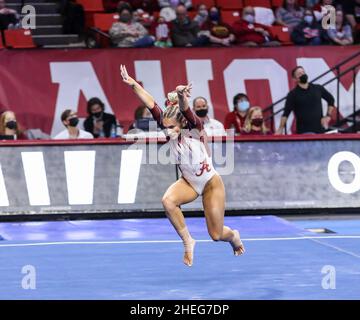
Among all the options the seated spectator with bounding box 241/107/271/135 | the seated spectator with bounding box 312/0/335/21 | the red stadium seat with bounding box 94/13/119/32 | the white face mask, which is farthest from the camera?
the seated spectator with bounding box 312/0/335/21

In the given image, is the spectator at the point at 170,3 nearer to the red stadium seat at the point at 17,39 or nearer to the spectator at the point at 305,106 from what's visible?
the red stadium seat at the point at 17,39

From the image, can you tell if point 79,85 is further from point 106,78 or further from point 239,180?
point 239,180

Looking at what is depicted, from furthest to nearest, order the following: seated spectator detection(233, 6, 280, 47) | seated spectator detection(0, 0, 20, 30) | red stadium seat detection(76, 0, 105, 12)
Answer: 1. red stadium seat detection(76, 0, 105, 12)
2. seated spectator detection(233, 6, 280, 47)
3. seated spectator detection(0, 0, 20, 30)

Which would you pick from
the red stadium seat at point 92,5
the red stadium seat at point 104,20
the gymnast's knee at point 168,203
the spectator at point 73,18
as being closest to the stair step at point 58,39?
the spectator at point 73,18

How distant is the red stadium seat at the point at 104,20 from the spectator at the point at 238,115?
4482 mm

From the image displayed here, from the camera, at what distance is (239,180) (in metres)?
16.4

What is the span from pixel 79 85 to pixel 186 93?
10.3 meters

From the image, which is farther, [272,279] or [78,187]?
[78,187]

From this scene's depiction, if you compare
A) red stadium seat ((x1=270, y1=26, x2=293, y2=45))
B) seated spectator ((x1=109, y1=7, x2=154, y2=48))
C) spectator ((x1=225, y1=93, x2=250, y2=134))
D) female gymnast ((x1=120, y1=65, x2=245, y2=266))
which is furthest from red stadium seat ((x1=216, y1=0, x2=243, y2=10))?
female gymnast ((x1=120, y1=65, x2=245, y2=266))

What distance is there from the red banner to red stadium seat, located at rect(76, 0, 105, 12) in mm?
1777

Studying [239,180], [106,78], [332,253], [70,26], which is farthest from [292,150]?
[70,26]

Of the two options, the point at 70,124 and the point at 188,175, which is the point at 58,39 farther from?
the point at 188,175

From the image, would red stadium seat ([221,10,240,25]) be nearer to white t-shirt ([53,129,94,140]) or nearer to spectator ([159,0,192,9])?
→ spectator ([159,0,192,9])

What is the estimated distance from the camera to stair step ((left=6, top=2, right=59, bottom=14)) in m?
22.1
